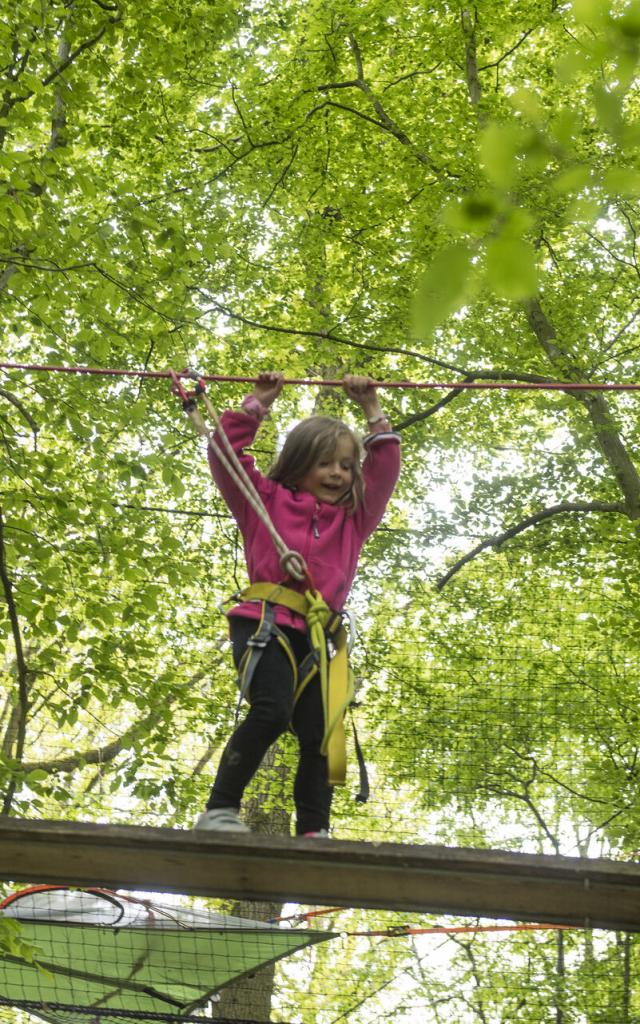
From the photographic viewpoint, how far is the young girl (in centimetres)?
261

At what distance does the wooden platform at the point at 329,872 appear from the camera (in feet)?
7.42

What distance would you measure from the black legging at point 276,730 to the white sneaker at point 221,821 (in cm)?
3

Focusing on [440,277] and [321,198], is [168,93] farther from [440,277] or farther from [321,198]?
[440,277]

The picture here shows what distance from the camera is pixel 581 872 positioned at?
7.42ft

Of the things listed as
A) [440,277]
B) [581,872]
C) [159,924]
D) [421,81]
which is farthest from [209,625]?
[440,277]

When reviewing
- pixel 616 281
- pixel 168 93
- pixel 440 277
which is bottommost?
pixel 440 277

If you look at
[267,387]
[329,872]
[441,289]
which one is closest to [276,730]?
[329,872]

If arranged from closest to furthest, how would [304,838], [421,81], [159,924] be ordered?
[304,838] → [159,924] → [421,81]

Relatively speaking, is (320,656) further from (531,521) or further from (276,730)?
(531,521)

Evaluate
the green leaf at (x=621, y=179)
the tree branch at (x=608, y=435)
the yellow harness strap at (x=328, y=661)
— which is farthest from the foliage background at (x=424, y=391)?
the green leaf at (x=621, y=179)

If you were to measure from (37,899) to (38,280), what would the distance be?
2.42 meters

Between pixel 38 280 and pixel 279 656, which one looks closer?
pixel 279 656

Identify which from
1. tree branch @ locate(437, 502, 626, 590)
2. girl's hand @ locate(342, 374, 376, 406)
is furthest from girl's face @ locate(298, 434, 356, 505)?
tree branch @ locate(437, 502, 626, 590)

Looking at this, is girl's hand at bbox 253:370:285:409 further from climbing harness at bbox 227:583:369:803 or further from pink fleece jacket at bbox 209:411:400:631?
climbing harness at bbox 227:583:369:803
